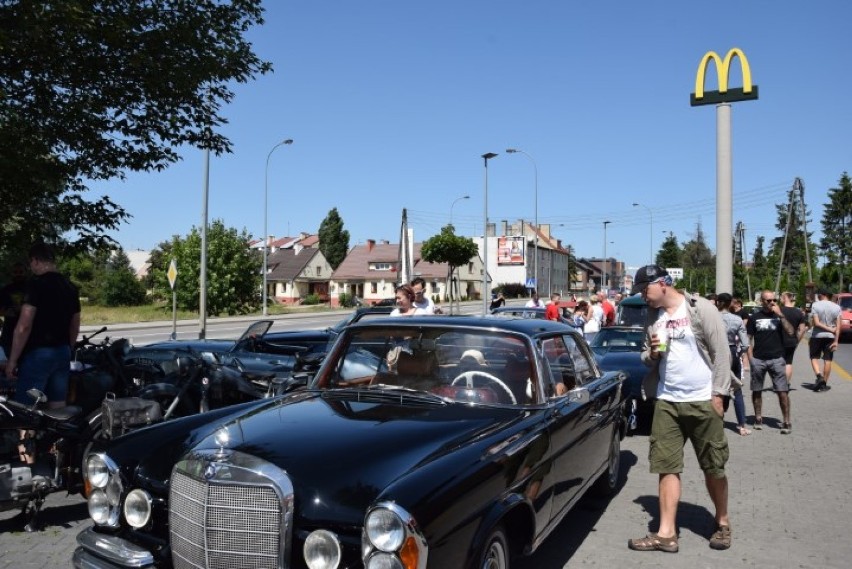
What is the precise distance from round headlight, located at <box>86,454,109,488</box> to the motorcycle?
59.4 inches

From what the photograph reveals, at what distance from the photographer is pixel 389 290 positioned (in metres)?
83.9

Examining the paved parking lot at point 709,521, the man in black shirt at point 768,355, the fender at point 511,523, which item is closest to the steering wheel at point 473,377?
the fender at point 511,523

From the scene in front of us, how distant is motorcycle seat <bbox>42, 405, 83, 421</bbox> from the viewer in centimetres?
501

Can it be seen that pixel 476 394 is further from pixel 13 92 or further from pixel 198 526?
pixel 13 92

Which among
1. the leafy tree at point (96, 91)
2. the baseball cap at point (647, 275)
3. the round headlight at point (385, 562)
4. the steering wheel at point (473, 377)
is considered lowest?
the round headlight at point (385, 562)

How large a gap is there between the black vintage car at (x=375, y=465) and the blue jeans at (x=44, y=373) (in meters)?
2.47

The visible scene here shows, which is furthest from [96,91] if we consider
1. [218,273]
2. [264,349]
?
[218,273]

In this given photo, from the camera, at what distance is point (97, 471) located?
3570 mm

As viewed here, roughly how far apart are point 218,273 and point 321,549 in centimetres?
5147

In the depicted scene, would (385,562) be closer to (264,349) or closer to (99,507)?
(99,507)

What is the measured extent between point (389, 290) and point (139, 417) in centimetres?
7899

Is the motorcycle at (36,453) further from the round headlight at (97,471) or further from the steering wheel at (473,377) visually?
the steering wheel at (473,377)

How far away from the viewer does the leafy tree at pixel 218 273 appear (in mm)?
51969

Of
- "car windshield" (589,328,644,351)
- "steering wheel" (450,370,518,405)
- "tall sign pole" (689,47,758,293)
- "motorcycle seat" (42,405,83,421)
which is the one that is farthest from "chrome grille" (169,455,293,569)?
"tall sign pole" (689,47,758,293)
